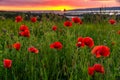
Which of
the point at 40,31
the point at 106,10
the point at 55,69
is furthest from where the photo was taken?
the point at 106,10

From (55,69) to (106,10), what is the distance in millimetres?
4503

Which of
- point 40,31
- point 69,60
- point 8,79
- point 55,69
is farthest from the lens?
point 40,31

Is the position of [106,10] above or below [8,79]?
above

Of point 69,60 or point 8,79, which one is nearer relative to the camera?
point 8,79

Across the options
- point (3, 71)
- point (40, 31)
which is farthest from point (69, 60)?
point (40, 31)

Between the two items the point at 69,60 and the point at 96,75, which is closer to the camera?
the point at 96,75

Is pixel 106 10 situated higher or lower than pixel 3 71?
higher

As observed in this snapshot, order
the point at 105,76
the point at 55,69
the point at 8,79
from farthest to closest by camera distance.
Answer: the point at 55,69
the point at 8,79
the point at 105,76

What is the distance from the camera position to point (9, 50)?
15.7 feet

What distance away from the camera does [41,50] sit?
15.6ft

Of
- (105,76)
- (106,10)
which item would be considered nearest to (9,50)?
(105,76)

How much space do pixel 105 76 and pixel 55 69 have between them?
954 millimetres

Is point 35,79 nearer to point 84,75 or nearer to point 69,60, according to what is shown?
point 84,75

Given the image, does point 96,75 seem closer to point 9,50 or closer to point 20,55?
point 20,55
